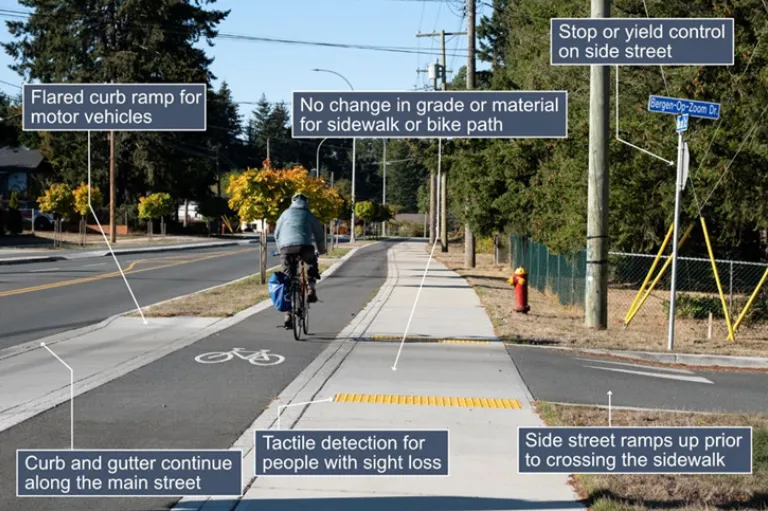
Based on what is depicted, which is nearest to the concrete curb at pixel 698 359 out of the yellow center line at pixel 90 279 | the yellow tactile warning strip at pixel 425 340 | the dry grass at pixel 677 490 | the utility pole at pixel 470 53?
the yellow tactile warning strip at pixel 425 340

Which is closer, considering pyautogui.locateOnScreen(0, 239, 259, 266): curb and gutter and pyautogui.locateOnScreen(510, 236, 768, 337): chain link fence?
pyautogui.locateOnScreen(510, 236, 768, 337): chain link fence

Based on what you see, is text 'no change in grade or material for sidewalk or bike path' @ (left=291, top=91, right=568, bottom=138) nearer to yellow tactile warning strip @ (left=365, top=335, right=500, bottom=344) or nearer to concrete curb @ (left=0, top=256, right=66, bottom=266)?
yellow tactile warning strip @ (left=365, top=335, right=500, bottom=344)

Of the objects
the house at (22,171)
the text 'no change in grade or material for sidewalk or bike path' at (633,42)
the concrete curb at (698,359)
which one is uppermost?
the house at (22,171)

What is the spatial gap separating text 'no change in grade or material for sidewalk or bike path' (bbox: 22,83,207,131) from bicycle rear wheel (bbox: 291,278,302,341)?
601 cm

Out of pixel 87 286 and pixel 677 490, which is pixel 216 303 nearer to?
pixel 87 286

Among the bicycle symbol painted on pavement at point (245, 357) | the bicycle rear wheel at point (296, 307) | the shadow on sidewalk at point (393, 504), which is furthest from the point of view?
the bicycle rear wheel at point (296, 307)

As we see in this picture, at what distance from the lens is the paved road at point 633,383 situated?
9.86 metres

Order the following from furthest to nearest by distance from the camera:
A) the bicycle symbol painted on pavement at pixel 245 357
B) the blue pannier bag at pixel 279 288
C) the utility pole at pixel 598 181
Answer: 1. the utility pole at pixel 598 181
2. the blue pannier bag at pixel 279 288
3. the bicycle symbol painted on pavement at pixel 245 357

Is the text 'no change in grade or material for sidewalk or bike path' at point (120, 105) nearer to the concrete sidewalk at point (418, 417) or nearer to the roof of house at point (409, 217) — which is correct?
the concrete sidewalk at point (418, 417)

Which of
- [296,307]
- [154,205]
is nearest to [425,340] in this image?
[296,307]

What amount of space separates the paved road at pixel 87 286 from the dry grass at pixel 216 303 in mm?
1070

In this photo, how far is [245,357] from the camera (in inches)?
457

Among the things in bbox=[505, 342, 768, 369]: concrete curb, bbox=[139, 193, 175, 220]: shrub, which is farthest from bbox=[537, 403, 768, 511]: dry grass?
bbox=[139, 193, 175, 220]: shrub

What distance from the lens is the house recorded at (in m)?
69.9
